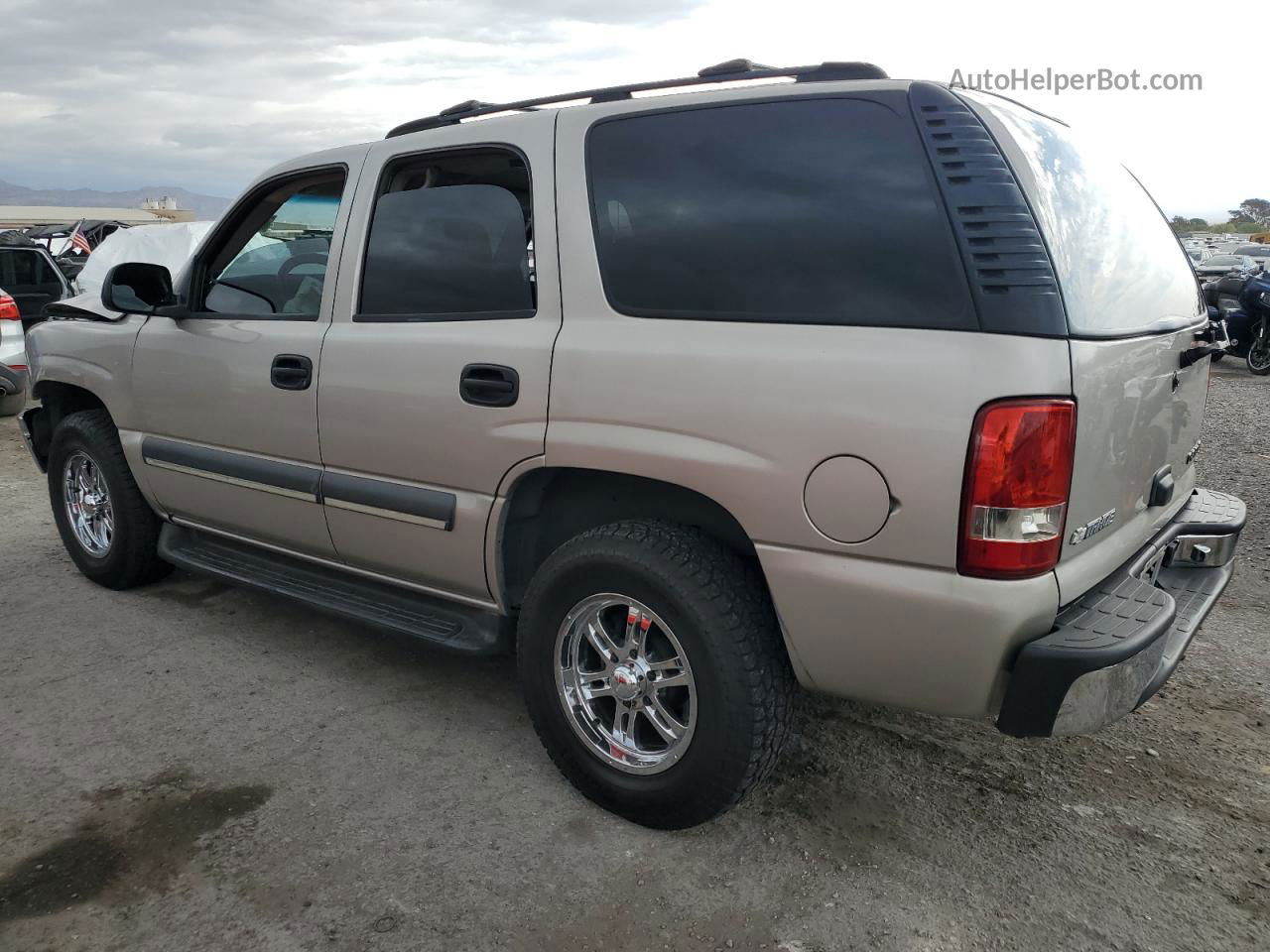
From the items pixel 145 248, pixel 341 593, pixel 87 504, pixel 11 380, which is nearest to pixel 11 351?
pixel 11 380

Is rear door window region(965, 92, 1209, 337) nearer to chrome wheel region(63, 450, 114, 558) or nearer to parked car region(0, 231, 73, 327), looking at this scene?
chrome wheel region(63, 450, 114, 558)

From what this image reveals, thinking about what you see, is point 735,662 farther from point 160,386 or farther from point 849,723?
point 160,386

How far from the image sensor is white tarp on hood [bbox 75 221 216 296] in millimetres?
12750

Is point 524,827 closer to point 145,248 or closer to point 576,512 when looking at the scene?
point 576,512

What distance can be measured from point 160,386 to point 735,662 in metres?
2.73

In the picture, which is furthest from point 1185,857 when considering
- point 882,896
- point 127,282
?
point 127,282

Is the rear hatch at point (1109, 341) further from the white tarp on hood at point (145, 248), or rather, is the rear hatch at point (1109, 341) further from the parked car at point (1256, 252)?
the parked car at point (1256, 252)

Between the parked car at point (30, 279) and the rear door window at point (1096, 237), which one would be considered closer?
the rear door window at point (1096, 237)

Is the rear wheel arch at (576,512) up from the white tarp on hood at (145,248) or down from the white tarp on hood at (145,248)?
down

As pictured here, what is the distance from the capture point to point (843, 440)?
2.28 metres

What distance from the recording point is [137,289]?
403cm

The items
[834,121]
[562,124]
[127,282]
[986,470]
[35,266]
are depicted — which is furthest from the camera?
[35,266]

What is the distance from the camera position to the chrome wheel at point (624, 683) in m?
2.73

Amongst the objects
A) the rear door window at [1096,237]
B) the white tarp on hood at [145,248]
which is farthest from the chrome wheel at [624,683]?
the white tarp on hood at [145,248]
